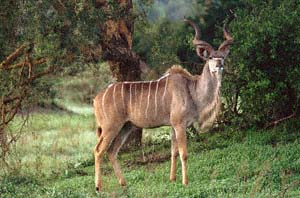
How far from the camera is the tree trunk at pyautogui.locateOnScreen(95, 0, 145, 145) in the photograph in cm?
1188

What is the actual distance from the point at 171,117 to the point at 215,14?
11985 mm

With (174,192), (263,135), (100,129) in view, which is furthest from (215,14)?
(174,192)

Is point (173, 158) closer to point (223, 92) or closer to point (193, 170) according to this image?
point (193, 170)

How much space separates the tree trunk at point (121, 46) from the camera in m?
11.9

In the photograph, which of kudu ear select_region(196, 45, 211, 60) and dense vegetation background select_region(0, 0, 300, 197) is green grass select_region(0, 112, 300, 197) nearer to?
dense vegetation background select_region(0, 0, 300, 197)

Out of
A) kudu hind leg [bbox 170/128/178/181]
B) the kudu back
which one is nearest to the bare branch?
the kudu back

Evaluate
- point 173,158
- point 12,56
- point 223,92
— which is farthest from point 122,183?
point 223,92

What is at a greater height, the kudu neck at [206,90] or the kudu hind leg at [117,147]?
the kudu neck at [206,90]

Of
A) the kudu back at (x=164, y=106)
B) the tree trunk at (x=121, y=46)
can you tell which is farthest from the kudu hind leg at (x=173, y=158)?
the tree trunk at (x=121, y=46)

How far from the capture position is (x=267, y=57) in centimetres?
1060

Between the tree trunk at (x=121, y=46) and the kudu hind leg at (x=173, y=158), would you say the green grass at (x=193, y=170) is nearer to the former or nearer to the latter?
the kudu hind leg at (x=173, y=158)

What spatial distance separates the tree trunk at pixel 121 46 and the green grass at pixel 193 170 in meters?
1.26

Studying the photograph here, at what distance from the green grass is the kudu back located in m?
0.48

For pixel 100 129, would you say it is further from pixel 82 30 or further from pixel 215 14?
pixel 215 14
